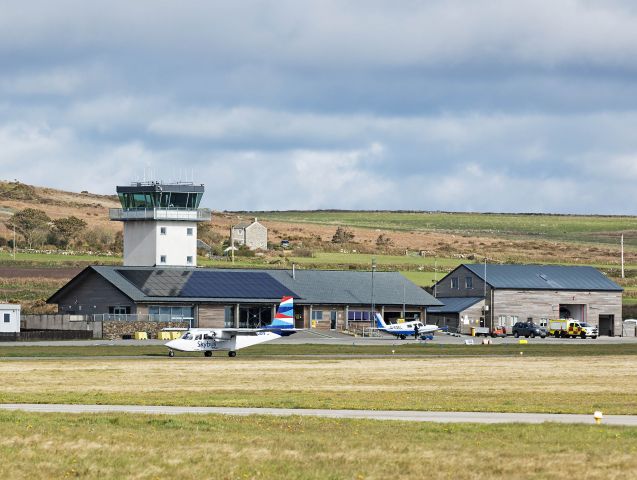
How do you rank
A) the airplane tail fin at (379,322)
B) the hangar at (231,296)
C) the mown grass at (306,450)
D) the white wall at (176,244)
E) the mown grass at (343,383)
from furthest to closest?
the white wall at (176,244), the airplane tail fin at (379,322), the hangar at (231,296), the mown grass at (343,383), the mown grass at (306,450)

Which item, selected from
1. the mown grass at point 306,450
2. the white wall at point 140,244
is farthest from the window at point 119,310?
the mown grass at point 306,450

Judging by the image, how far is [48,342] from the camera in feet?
284

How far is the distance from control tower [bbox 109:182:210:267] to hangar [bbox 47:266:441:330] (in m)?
3.89

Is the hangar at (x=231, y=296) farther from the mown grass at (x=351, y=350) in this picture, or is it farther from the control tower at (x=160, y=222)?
the mown grass at (x=351, y=350)

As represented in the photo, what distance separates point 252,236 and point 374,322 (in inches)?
2535

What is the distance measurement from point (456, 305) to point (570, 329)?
12.6 meters

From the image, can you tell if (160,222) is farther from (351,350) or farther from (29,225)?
(29,225)

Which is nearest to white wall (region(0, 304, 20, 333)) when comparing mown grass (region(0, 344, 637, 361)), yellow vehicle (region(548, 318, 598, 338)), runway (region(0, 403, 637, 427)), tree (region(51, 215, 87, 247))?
mown grass (region(0, 344, 637, 361))

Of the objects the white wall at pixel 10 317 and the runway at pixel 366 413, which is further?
the white wall at pixel 10 317

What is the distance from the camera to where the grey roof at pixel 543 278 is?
118 m

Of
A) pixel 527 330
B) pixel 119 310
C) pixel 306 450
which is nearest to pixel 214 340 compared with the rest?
pixel 119 310

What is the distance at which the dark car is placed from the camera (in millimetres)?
108250

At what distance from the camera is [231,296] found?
10612cm

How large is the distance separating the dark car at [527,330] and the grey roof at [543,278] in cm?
682
